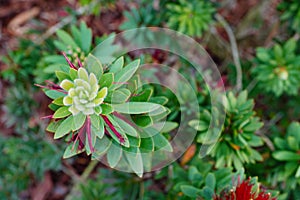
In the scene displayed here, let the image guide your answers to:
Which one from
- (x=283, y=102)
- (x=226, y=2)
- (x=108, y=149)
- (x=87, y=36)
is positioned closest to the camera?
(x=108, y=149)

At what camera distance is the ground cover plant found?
1.20 meters

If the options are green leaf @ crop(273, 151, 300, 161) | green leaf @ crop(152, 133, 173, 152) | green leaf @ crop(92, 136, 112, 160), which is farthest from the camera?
green leaf @ crop(273, 151, 300, 161)

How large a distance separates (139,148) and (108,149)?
0.33ft

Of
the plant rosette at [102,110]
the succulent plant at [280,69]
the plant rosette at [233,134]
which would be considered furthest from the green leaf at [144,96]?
the succulent plant at [280,69]

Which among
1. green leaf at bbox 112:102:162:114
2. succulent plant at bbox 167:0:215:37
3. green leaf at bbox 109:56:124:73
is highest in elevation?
succulent plant at bbox 167:0:215:37

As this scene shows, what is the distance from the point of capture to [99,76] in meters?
1.17

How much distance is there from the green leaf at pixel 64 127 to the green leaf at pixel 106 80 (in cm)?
13

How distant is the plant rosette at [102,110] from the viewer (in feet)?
3.66

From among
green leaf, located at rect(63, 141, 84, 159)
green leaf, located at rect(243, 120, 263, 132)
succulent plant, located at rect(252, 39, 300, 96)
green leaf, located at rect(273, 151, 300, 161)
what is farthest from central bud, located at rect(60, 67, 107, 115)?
succulent plant, located at rect(252, 39, 300, 96)

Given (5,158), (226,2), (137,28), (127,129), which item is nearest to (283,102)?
(226,2)

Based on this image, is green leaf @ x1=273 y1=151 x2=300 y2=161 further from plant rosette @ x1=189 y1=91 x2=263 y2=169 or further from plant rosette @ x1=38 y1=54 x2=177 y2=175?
plant rosette @ x1=38 y1=54 x2=177 y2=175

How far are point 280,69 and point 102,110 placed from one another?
1051mm

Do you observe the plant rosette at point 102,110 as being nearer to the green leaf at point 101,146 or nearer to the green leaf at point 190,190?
the green leaf at point 101,146

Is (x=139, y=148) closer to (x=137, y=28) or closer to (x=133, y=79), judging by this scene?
(x=133, y=79)
